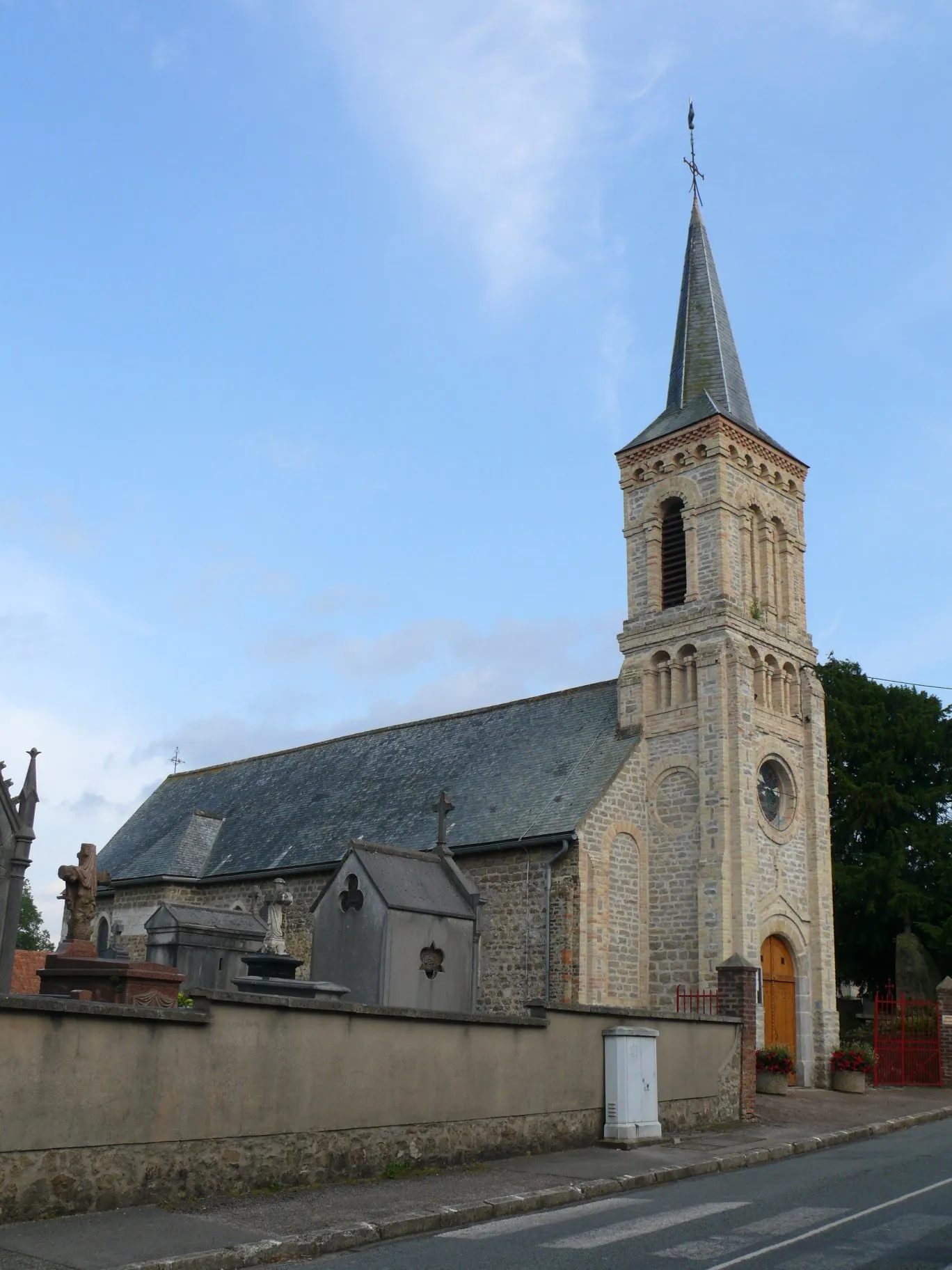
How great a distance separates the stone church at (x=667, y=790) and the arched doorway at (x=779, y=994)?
→ 0.05 metres

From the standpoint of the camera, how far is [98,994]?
14047mm

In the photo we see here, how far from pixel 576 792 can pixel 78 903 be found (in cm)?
1091

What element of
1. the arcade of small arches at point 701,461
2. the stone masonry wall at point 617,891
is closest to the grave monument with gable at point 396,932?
the stone masonry wall at point 617,891

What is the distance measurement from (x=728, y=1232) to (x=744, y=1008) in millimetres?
9350

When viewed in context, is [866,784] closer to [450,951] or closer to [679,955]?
[679,955]

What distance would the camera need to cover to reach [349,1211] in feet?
31.6

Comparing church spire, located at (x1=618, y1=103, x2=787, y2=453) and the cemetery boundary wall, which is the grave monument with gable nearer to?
the cemetery boundary wall

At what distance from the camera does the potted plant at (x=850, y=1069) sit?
75.5 ft

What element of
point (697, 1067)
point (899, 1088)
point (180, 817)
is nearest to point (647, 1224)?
point (697, 1067)

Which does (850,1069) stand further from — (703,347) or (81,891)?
(703,347)

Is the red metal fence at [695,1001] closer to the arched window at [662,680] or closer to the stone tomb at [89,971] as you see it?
the arched window at [662,680]

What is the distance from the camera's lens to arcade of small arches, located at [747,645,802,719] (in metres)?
25.6

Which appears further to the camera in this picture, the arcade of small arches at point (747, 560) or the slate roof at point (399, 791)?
the arcade of small arches at point (747, 560)

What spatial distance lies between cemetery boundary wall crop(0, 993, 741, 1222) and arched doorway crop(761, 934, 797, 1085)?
406 inches
